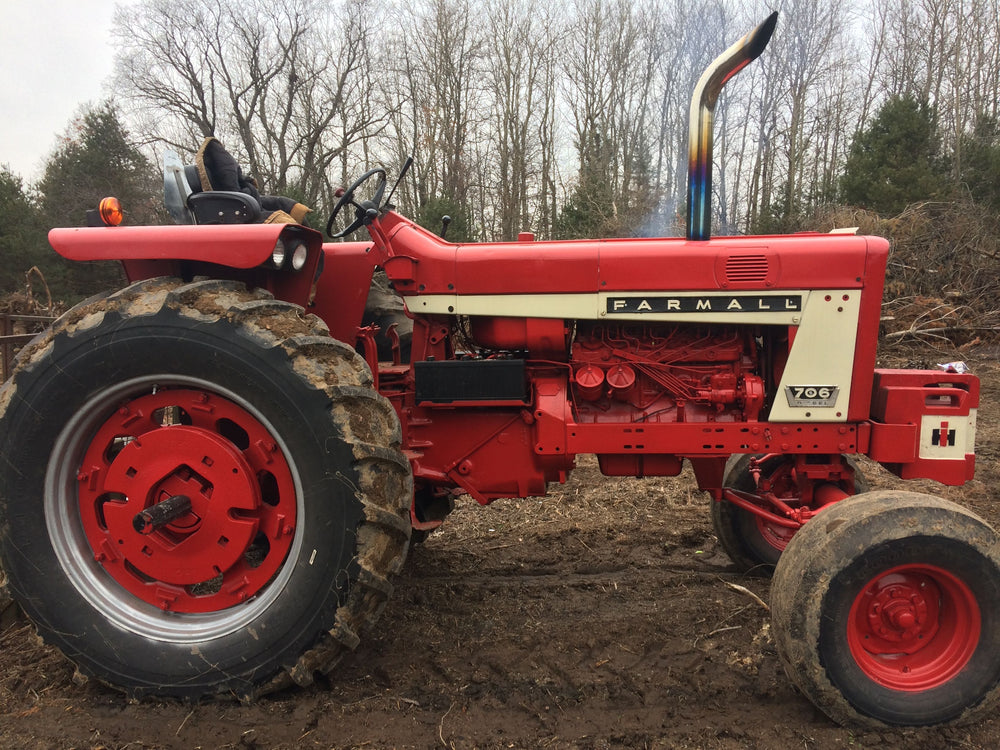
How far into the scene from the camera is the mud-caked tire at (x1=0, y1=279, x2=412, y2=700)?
2.07m

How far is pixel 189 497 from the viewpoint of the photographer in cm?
219

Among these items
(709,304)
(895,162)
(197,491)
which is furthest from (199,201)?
(895,162)

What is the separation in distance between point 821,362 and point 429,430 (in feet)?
5.02

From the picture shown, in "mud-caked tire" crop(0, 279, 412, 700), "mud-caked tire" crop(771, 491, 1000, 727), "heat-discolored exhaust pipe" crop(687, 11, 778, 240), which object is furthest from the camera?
"heat-discolored exhaust pipe" crop(687, 11, 778, 240)

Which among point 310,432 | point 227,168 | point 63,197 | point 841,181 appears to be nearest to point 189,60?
point 63,197

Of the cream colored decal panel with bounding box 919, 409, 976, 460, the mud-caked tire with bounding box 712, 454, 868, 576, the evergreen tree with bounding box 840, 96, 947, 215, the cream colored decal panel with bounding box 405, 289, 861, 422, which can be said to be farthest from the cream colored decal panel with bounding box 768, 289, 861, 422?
the evergreen tree with bounding box 840, 96, 947, 215

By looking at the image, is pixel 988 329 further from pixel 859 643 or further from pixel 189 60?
pixel 189 60

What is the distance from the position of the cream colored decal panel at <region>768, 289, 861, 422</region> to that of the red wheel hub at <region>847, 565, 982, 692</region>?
0.64 m

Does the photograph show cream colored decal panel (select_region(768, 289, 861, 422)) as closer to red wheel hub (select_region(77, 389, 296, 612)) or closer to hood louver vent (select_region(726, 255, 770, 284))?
hood louver vent (select_region(726, 255, 770, 284))

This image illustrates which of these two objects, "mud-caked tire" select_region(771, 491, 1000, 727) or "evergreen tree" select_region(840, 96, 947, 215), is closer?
"mud-caked tire" select_region(771, 491, 1000, 727)

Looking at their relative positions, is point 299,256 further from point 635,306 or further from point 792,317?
point 792,317

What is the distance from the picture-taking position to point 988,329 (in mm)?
9664

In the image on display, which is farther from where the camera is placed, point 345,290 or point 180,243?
point 345,290

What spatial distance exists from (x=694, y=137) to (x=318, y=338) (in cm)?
153
